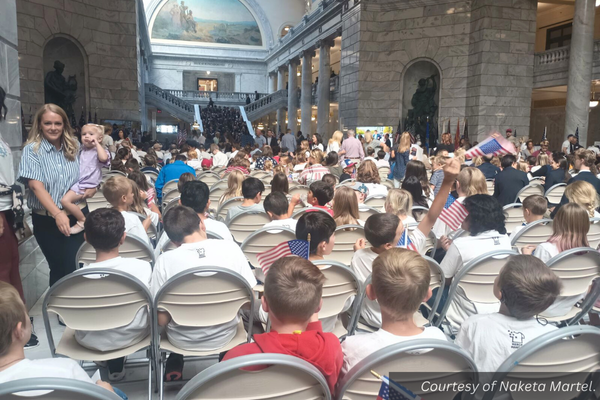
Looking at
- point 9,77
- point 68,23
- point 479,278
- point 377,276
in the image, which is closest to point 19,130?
point 9,77

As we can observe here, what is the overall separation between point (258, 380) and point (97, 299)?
1277mm

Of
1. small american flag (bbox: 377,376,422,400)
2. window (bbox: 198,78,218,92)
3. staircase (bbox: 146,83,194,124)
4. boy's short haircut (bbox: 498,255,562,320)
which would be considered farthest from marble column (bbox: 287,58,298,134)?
small american flag (bbox: 377,376,422,400)

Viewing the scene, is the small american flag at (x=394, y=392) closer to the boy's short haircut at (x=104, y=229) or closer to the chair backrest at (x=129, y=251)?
the boy's short haircut at (x=104, y=229)

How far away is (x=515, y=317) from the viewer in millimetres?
2010

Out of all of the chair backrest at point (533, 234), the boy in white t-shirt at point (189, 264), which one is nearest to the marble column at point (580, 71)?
the chair backrest at point (533, 234)

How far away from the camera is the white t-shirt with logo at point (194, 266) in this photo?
251 centimetres

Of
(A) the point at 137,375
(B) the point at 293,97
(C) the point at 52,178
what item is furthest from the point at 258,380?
(B) the point at 293,97

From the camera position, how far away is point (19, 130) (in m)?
4.53

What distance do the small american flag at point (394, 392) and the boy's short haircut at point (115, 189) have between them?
11.0 ft

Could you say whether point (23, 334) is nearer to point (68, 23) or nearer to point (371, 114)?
point (68, 23)

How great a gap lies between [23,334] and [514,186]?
6676mm

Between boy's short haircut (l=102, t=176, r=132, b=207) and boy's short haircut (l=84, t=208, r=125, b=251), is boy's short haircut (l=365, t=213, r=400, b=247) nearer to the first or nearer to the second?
boy's short haircut (l=84, t=208, r=125, b=251)

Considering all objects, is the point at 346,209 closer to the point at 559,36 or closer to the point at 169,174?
the point at 169,174

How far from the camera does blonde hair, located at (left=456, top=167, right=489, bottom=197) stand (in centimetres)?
474
